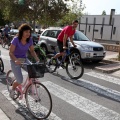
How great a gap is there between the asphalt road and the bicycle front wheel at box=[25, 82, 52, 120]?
0.55 feet

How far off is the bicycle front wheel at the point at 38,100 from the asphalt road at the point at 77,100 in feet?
0.55

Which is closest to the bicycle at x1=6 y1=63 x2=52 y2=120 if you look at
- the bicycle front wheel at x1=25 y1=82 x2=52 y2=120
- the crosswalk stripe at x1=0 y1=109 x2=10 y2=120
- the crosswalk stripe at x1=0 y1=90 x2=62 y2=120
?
the bicycle front wheel at x1=25 y1=82 x2=52 y2=120

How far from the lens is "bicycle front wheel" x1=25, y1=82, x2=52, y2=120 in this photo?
4.05 meters

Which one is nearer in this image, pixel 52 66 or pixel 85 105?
pixel 85 105

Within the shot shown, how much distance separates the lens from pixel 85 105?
507cm

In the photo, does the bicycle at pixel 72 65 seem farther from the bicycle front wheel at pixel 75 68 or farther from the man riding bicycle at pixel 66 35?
the man riding bicycle at pixel 66 35

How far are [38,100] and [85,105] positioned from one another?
1.38 m

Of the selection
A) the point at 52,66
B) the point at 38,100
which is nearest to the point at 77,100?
the point at 38,100

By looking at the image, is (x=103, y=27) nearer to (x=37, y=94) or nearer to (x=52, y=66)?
(x=52, y=66)

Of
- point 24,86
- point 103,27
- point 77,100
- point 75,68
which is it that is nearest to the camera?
point 24,86

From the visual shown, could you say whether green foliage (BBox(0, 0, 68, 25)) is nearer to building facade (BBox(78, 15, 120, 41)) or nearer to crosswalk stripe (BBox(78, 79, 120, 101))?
crosswalk stripe (BBox(78, 79, 120, 101))

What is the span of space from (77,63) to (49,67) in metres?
1.54

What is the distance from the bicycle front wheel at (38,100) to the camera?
405 cm

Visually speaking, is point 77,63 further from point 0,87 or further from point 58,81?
point 0,87
